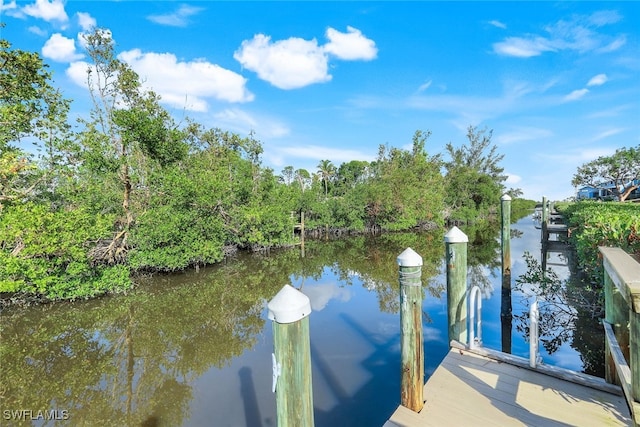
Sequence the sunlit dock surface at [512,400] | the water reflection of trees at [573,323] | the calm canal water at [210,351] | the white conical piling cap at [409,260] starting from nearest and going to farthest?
the sunlit dock surface at [512,400] < the white conical piling cap at [409,260] < the calm canal water at [210,351] < the water reflection of trees at [573,323]

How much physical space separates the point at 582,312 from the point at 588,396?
4027 mm

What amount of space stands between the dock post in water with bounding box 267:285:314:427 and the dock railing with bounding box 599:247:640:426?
1.52 meters

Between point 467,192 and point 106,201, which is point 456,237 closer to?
point 106,201

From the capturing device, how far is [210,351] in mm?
5230

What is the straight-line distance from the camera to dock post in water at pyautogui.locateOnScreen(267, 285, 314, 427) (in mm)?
1549

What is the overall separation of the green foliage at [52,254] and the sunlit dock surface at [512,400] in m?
7.22

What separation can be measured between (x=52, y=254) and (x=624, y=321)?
9120mm

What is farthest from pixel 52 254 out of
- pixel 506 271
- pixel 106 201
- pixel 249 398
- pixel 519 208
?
pixel 519 208

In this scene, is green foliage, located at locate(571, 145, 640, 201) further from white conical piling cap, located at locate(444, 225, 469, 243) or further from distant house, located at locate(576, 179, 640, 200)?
white conical piling cap, located at locate(444, 225, 469, 243)

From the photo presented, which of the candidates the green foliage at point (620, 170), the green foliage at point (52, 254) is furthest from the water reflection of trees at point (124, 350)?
the green foliage at point (620, 170)

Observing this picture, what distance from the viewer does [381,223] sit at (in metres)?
23.1

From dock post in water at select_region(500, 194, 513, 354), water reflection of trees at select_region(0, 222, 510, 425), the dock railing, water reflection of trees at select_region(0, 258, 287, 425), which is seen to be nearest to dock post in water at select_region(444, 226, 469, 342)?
the dock railing

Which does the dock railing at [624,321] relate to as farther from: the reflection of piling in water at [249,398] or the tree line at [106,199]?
the tree line at [106,199]

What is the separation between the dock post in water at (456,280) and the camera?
3500mm
